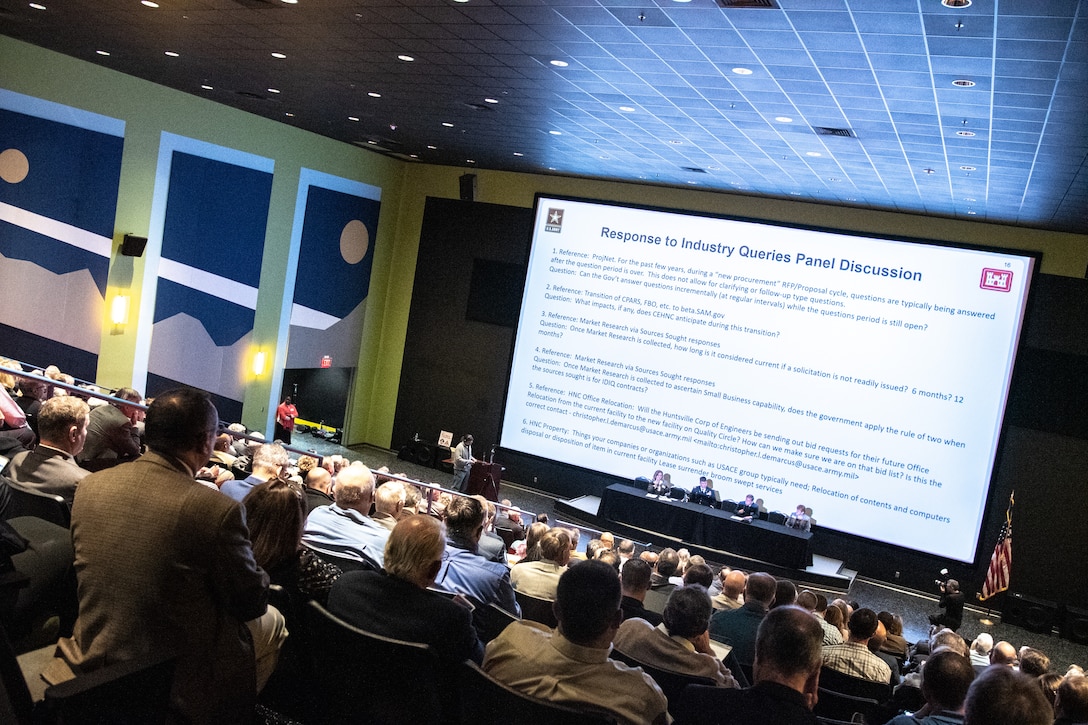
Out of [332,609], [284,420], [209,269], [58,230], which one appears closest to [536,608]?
[332,609]

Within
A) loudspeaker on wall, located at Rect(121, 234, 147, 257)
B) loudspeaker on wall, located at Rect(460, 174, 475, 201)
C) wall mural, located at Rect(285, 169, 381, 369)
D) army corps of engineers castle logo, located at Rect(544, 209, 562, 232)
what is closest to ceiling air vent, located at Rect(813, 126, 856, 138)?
army corps of engineers castle logo, located at Rect(544, 209, 562, 232)

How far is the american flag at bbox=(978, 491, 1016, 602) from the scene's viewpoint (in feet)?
37.2

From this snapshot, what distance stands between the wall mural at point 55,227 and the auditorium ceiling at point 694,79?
2.94ft

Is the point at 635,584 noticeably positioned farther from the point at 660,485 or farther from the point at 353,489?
the point at 660,485

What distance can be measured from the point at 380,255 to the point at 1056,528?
11.4 m

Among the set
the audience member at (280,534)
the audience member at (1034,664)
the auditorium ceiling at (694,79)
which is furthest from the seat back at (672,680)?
the auditorium ceiling at (694,79)

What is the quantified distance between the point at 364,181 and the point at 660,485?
23.8 ft

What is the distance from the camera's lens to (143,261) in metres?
12.2

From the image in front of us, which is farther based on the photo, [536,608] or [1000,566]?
[1000,566]

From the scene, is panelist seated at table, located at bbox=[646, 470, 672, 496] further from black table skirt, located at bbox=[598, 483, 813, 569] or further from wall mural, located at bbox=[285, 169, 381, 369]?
wall mural, located at bbox=[285, 169, 381, 369]

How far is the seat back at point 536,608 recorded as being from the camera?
450 centimetres

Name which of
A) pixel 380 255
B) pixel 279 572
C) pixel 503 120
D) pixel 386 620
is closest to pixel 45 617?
pixel 279 572

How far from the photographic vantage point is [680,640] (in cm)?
359

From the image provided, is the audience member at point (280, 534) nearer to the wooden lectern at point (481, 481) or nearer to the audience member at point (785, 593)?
the audience member at point (785, 593)
